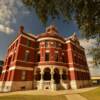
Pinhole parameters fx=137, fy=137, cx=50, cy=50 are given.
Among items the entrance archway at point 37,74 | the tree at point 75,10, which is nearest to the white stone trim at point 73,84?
the entrance archway at point 37,74

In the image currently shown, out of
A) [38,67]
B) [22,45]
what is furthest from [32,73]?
[22,45]

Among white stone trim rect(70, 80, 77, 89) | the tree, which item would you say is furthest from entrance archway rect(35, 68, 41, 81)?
the tree

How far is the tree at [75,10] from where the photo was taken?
9.35 metres

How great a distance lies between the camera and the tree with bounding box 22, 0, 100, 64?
9355mm

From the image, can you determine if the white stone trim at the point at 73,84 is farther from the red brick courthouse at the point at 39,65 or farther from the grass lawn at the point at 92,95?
the grass lawn at the point at 92,95

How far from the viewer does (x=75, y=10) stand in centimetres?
1005

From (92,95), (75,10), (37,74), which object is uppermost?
(75,10)

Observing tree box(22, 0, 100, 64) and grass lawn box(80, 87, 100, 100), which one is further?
grass lawn box(80, 87, 100, 100)

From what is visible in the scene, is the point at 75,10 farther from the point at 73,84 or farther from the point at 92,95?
the point at 73,84

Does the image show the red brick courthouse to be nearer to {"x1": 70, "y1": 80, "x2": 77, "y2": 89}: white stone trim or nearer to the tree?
{"x1": 70, "y1": 80, "x2": 77, "y2": 89}: white stone trim

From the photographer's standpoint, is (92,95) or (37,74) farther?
(37,74)

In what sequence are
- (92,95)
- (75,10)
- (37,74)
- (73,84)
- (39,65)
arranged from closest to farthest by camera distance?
(75,10) < (92,95) < (39,65) < (37,74) < (73,84)

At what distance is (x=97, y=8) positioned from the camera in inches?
373

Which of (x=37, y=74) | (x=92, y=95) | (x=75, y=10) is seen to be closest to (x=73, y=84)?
(x=37, y=74)
